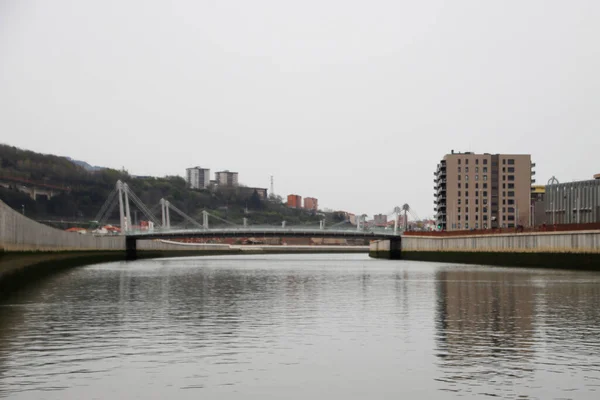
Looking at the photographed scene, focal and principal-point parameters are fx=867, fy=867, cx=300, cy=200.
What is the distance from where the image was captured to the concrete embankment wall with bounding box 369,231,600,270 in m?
93.2

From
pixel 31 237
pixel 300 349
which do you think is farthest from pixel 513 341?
pixel 31 237

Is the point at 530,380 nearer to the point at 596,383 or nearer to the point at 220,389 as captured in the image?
the point at 596,383

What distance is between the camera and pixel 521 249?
117188 mm

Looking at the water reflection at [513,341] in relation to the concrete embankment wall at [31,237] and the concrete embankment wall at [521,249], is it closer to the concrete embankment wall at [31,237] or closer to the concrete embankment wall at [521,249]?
the concrete embankment wall at [31,237]

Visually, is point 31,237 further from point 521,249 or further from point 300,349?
point 300,349

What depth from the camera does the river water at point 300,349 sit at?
1836 centimetres

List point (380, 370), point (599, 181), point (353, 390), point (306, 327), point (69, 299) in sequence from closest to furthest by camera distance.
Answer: point (353, 390) → point (380, 370) → point (306, 327) → point (69, 299) → point (599, 181)

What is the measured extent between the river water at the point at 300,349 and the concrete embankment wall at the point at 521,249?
5297 centimetres

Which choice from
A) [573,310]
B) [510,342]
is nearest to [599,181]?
[573,310]

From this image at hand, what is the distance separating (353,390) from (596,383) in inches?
210

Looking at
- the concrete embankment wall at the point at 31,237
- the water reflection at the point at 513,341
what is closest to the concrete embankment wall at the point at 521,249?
the water reflection at the point at 513,341

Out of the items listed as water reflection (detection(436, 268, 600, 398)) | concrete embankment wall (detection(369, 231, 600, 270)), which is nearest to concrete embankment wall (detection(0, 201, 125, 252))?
A: water reflection (detection(436, 268, 600, 398))

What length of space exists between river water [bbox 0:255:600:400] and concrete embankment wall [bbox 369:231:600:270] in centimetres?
5297

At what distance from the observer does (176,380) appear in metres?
19.2
